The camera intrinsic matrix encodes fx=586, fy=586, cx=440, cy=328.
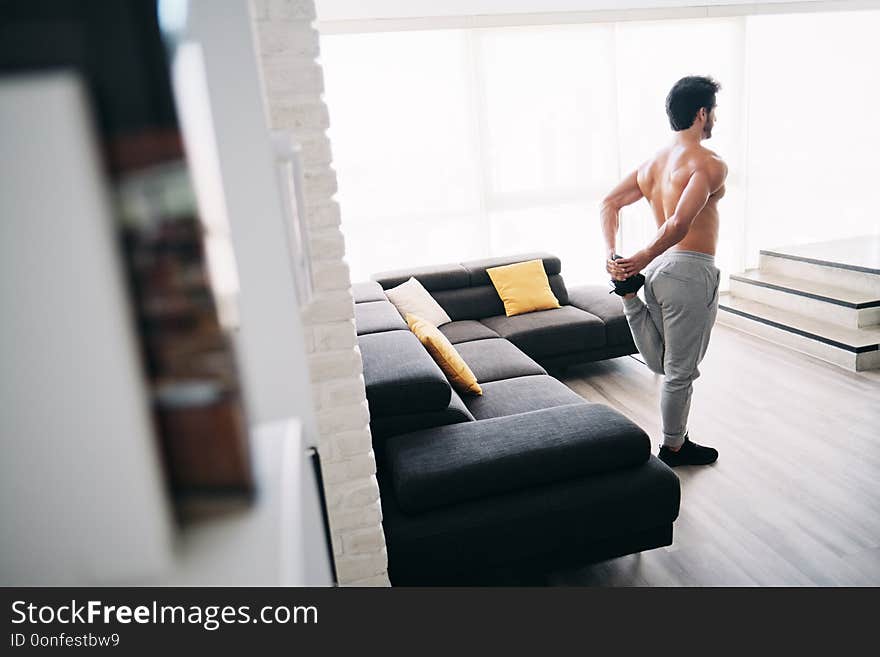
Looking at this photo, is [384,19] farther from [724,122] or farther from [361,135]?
[724,122]

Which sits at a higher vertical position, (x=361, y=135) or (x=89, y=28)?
(x=361, y=135)

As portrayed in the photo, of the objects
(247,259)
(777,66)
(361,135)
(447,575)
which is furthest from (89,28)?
(777,66)

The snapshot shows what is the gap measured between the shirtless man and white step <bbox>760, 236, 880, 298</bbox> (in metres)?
2.30

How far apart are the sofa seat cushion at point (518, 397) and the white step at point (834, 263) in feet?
9.11

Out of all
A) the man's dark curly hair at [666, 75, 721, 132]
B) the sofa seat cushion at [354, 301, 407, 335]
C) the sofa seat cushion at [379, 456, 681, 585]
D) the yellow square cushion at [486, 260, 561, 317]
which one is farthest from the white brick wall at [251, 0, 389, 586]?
the yellow square cushion at [486, 260, 561, 317]

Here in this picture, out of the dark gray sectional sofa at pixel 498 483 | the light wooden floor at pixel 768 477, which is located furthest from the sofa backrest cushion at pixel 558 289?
the dark gray sectional sofa at pixel 498 483

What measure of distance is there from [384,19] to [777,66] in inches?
146

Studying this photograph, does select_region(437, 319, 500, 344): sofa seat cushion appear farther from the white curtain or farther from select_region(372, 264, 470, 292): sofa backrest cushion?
the white curtain

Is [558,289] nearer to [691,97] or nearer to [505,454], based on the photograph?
[691,97]

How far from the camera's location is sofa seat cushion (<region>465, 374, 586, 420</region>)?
2424mm

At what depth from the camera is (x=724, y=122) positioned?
217 inches

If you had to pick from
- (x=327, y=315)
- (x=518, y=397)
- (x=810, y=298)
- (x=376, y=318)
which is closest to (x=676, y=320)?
(x=518, y=397)

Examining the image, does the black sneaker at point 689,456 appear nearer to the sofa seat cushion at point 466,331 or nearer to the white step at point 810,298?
the sofa seat cushion at point 466,331

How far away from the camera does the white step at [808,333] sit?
11.6 ft
